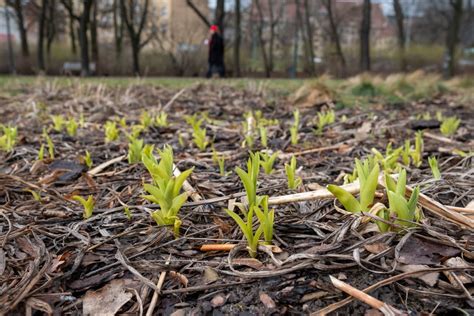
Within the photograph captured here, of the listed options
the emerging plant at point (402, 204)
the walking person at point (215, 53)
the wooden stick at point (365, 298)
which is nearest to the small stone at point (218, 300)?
the wooden stick at point (365, 298)

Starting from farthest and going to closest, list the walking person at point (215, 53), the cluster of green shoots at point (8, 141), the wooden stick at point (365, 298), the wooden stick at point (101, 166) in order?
the walking person at point (215, 53) < the cluster of green shoots at point (8, 141) < the wooden stick at point (101, 166) < the wooden stick at point (365, 298)

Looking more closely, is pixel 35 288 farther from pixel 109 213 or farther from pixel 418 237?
pixel 418 237

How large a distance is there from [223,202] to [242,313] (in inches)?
24.7

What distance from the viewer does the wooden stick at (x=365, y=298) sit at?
89 cm

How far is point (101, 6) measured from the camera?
3575cm

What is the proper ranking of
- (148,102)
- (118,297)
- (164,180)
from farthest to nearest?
(148,102) < (164,180) < (118,297)

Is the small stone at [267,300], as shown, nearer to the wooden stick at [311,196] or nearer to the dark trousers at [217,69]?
the wooden stick at [311,196]

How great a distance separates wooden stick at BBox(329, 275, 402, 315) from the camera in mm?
887

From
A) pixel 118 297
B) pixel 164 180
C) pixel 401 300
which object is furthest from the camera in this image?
pixel 164 180

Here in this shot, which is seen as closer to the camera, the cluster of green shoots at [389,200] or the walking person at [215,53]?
the cluster of green shoots at [389,200]

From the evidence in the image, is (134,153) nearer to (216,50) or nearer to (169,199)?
(169,199)

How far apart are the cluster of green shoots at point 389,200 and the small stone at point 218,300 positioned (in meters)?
0.38

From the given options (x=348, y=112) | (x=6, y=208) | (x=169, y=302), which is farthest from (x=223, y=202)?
(x=348, y=112)

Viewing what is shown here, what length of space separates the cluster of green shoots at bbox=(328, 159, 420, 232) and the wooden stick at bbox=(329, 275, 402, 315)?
216 mm
